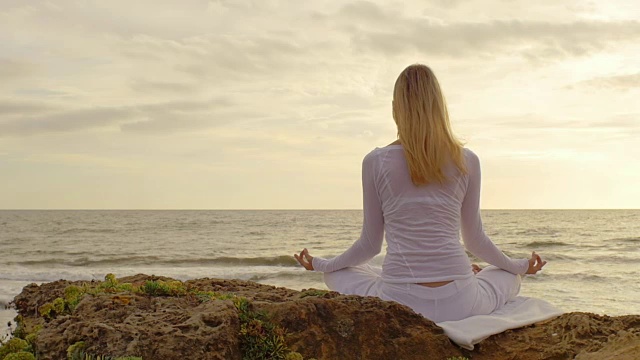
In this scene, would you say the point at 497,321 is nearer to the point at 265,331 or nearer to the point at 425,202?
the point at 425,202

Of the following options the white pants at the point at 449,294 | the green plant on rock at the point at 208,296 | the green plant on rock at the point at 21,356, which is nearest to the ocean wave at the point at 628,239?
the white pants at the point at 449,294

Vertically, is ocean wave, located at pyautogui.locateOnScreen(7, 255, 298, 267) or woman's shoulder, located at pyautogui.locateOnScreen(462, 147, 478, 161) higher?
woman's shoulder, located at pyautogui.locateOnScreen(462, 147, 478, 161)

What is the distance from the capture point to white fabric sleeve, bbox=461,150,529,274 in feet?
13.9

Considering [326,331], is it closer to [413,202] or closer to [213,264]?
[413,202]

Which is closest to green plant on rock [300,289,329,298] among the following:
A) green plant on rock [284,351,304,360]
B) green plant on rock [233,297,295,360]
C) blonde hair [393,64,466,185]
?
green plant on rock [233,297,295,360]

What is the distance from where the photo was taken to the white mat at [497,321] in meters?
3.92

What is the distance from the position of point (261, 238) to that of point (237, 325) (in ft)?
97.7

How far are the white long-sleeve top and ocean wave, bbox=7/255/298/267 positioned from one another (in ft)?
56.1

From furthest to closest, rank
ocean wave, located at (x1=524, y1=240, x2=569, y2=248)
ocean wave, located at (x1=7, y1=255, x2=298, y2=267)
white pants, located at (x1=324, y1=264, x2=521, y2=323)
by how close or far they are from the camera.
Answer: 1. ocean wave, located at (x1=524, y1=240, x2=569, y2=248)
2. ocean wave, located at (x1=7, y1=255, x2=298, y2=267)
3. white pants, located at (x1=324, y1=264, x2=521, y2=323)

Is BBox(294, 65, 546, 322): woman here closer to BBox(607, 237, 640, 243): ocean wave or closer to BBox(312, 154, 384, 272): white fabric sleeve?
BBox(312, 154, 384, 272): white fabric sleeve

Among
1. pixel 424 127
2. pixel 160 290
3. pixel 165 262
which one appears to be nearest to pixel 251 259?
pixel 165 262

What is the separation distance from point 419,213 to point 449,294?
0.58m

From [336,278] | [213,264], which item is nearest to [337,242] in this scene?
[213,264]

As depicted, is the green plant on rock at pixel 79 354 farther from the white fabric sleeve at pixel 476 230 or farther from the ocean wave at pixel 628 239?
the ocean wave at pixel 628 239
